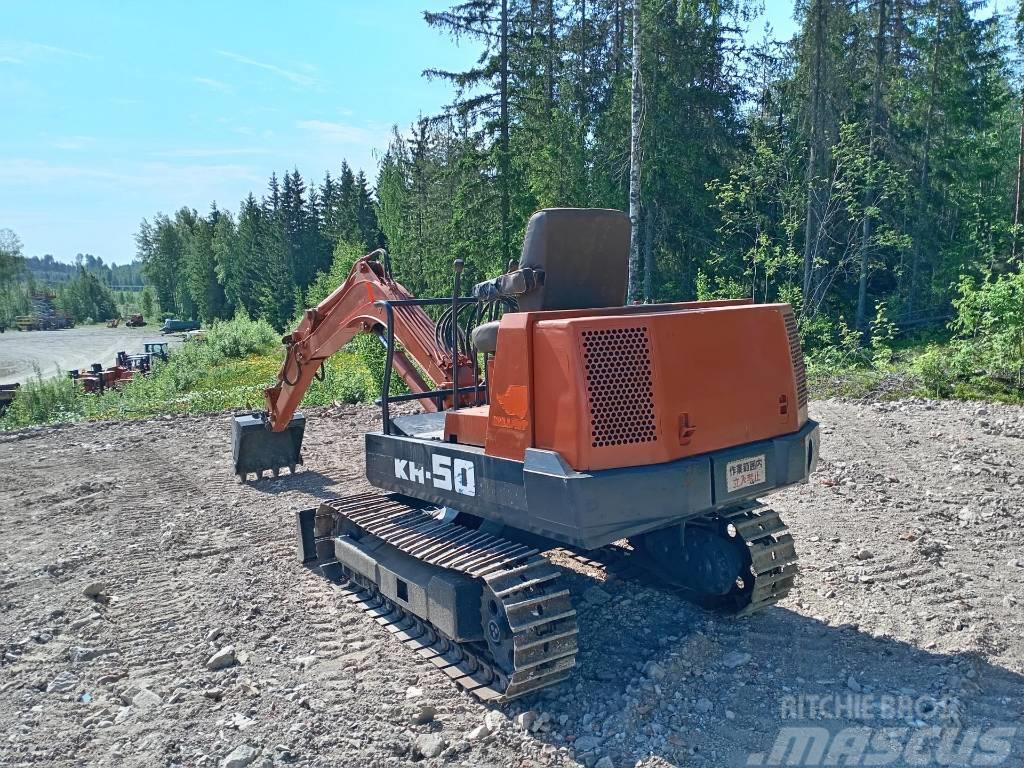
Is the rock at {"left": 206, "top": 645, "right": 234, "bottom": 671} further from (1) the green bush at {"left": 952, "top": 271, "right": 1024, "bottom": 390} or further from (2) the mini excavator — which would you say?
(1) the green bush at {"left": 952, "top": 271, "right": 1024, "bottom": 390}

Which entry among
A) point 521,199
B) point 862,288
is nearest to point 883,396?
point 521,199

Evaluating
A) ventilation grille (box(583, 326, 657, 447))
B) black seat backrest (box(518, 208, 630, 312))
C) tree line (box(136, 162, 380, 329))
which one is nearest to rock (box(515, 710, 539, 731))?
ventilation grille (box(583, 326, 657, 447))

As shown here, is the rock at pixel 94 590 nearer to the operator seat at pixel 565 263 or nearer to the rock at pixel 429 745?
the rock at pixel 429 745

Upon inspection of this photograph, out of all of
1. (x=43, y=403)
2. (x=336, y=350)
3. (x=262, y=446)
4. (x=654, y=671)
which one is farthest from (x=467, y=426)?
(x=43, y=403)

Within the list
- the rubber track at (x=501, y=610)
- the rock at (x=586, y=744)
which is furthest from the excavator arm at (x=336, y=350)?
the rock at (x=586, y=744)

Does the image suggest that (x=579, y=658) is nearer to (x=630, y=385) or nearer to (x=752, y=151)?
(x=630, y=385)

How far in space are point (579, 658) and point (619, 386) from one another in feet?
5.96

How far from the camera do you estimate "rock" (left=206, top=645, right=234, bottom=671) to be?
448cm

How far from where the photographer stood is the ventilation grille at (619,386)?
142 inches

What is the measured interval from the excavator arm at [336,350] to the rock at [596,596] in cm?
180

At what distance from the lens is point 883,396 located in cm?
1150

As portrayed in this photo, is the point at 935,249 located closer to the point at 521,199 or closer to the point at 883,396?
the point at 521,199

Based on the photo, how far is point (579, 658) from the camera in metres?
4.47

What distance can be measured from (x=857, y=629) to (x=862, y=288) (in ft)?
68.5
